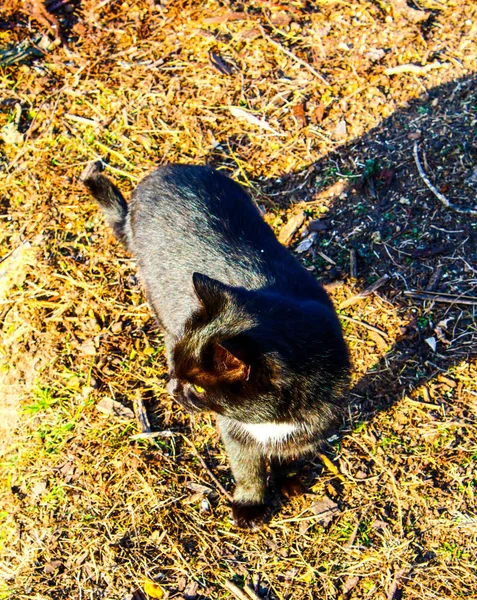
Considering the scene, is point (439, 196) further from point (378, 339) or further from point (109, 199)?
point (109, 199)

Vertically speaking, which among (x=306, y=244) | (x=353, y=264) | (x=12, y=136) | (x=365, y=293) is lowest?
(x=365, y=293)

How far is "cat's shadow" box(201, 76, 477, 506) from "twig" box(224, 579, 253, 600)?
859mm

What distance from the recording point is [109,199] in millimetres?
4367

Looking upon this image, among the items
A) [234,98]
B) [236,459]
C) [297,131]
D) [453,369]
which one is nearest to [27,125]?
[234,98]

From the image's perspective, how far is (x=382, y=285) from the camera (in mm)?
4234

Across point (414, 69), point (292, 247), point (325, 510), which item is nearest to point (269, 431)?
point (325, 510)

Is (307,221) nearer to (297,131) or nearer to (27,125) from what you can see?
(297,131)

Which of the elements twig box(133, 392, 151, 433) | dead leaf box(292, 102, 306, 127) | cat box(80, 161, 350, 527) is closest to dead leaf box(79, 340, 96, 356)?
twig box(133, 392, 151, 433)

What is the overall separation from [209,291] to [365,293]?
1880 millimetres

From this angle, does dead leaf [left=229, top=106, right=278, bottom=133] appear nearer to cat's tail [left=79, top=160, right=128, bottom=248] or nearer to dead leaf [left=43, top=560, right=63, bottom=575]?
cat's tail [left=79, top=160, right=128, bottom=248]

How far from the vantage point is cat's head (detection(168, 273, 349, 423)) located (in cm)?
262

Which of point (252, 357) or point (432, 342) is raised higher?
point (252, 357)

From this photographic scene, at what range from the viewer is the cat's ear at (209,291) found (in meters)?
2.66

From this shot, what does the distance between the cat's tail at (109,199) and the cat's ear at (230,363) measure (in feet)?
6.60
